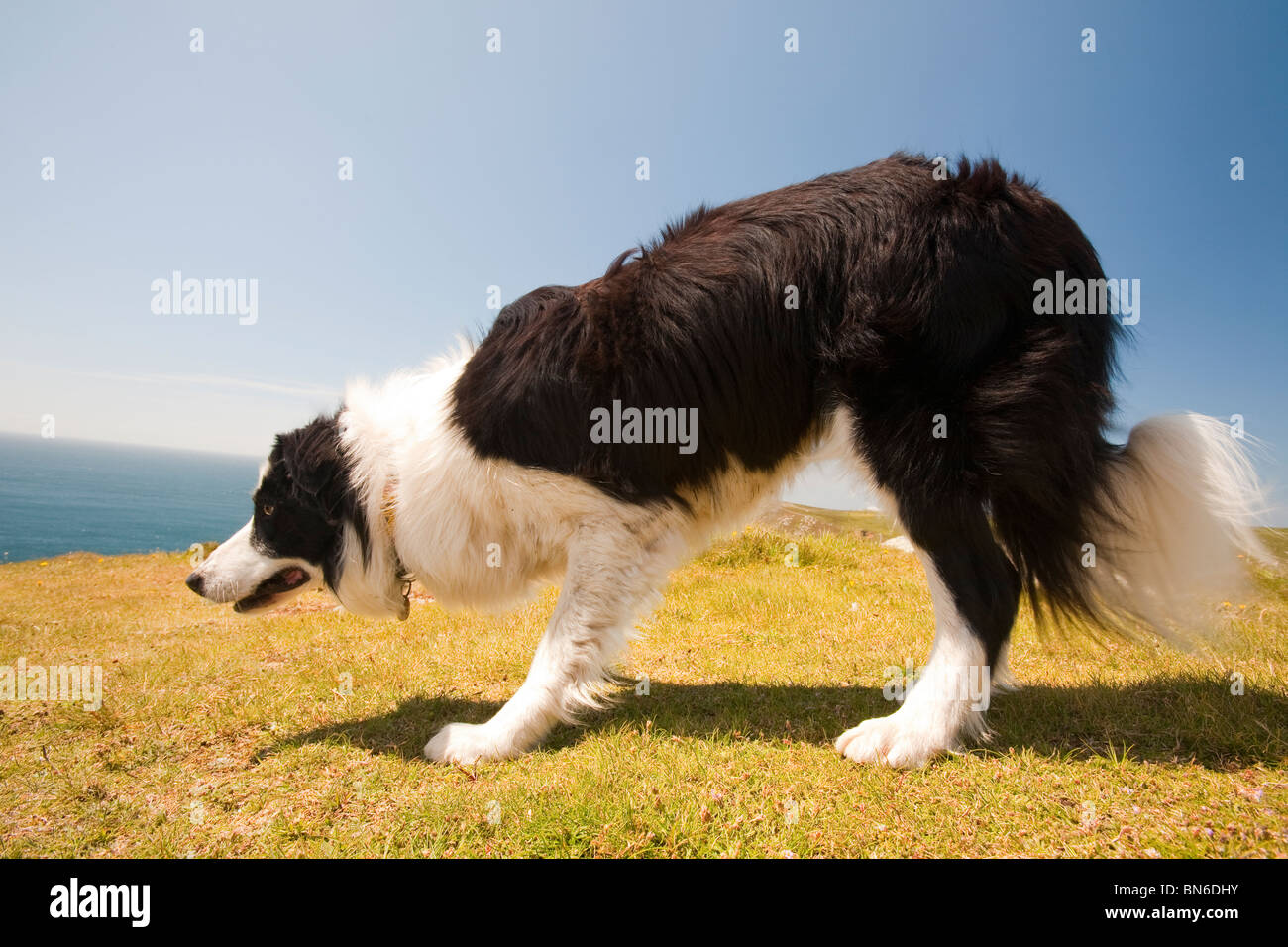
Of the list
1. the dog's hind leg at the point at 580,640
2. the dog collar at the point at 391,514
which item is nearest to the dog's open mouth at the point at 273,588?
the dog collar at the point at 391,514

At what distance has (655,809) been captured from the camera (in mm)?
2008

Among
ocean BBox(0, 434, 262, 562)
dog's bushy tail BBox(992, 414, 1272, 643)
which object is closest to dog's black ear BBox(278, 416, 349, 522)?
dog's bushy tail BBox(992, 414, 1272, 643)

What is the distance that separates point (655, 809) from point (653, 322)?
1.83 meters

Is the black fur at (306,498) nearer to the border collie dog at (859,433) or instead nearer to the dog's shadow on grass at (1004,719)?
the border collie dog at (859,433)

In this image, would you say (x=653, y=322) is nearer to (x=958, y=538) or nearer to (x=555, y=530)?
(x=555, y=530)

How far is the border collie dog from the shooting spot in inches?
96.7

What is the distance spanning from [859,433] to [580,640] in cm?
144

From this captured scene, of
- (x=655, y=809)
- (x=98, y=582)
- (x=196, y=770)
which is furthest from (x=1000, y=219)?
(x=98, y=582)

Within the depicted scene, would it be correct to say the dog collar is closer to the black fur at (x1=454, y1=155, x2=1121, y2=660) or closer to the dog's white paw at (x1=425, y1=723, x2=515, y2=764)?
the black fur at (x1=454, y1=155, x2=1121, y2=660)

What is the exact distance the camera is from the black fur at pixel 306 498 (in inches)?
135

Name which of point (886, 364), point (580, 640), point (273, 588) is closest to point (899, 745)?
point (580, 640)

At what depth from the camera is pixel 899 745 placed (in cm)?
236

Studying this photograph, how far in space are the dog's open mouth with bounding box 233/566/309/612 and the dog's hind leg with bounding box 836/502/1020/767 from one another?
2935 mm

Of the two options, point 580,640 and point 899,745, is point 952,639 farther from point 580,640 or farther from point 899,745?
point 580,640
